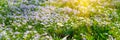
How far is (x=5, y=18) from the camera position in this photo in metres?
7.89

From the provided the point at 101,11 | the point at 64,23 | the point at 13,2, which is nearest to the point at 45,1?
the point at 13,2

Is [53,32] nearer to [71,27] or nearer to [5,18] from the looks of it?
[71,27]

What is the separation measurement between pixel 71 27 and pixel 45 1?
2970mm

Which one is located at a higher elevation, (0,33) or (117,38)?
(0,33)

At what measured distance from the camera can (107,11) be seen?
9039 millimetres

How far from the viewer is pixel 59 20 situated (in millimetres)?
7707

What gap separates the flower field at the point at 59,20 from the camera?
6.73m

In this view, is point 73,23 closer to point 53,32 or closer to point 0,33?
point 53,32

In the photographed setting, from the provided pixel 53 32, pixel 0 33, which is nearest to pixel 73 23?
pixel 53 32

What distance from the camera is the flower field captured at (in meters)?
6.73

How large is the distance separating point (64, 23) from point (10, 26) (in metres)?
1.22

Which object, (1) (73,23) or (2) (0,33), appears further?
(1) (73,23)

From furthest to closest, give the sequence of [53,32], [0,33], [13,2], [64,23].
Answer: [13,2] < [64,23] < [53,32] < [0,33]

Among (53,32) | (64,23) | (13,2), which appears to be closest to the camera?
(53,32)
